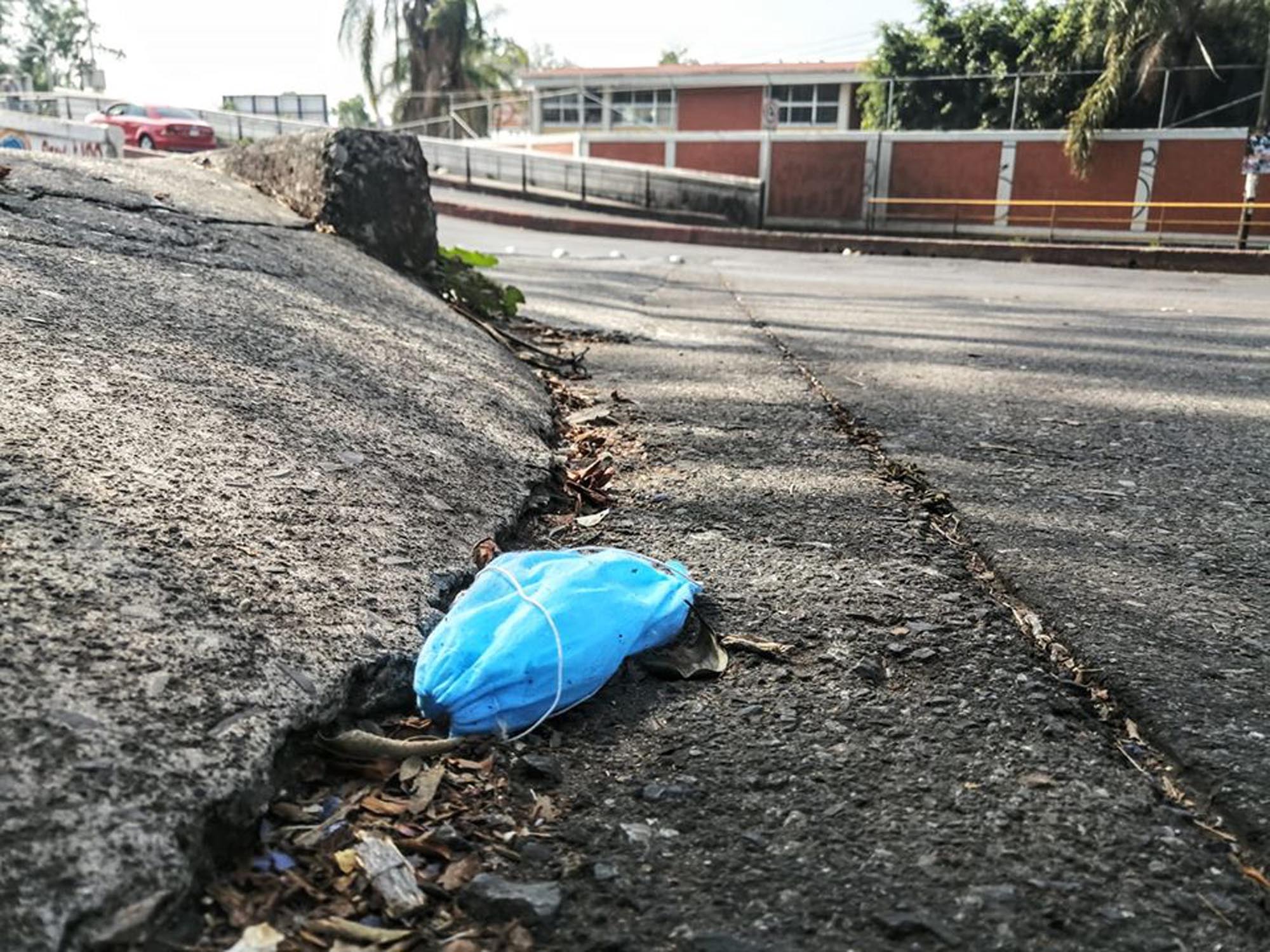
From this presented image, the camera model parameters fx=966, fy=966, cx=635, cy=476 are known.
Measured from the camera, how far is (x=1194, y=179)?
2166 centimetres

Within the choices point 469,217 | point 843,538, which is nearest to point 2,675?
point 843,538

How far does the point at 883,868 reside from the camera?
1.21 metres

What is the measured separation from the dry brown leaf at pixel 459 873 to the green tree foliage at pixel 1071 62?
23.9 meters

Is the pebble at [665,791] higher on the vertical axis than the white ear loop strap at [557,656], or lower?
lower

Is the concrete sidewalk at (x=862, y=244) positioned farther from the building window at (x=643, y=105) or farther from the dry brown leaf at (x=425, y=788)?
the dry brown leaf at (x=425, y=788)

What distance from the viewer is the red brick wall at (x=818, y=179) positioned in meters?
24.4

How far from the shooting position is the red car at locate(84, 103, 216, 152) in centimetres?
2300

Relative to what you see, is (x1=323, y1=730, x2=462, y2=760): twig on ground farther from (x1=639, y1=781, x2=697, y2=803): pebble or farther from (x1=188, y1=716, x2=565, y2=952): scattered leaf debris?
(x1=639, y1=781, x2=697, y2=803): pebble

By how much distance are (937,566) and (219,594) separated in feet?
4.74

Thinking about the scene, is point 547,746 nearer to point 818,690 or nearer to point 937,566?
point 818,690

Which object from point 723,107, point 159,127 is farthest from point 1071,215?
point 159,127

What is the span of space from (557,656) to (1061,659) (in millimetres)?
890

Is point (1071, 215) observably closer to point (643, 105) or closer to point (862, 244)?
point (862, 244)

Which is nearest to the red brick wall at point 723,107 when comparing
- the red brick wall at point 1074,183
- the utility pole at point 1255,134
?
the red brick wall at point 1074,183
